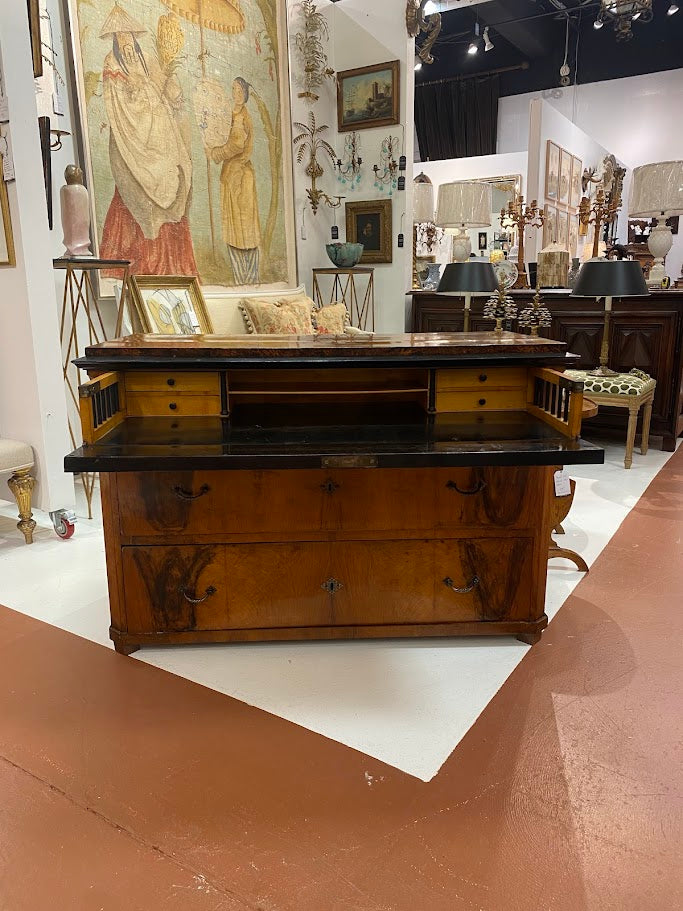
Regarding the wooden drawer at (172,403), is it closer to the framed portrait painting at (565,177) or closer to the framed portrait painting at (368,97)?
the framed portrait painting at (368,97)

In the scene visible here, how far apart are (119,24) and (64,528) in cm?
323

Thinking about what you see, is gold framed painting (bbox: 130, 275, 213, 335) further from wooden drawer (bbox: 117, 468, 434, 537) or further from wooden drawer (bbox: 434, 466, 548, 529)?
wooden drawer (bbox: 434, 466, 548, 529)

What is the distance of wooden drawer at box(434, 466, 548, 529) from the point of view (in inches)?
91.3

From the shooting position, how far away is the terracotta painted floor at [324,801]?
1514 millimetres

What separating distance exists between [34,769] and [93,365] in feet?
4.22

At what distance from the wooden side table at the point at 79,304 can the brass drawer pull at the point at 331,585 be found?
1899mm

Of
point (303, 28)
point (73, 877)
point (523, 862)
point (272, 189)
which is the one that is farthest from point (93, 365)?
point (303, 28)

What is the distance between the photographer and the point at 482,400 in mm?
2594

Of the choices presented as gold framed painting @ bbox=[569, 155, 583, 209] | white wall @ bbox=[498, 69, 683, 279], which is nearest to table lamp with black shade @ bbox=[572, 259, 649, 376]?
gold framed painting @ bbox=[569, 155, 583, 209]

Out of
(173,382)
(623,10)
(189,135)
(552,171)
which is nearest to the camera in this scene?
(173,382)

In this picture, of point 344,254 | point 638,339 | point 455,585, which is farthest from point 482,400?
point 344,254

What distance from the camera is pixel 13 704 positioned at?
2.20 metres

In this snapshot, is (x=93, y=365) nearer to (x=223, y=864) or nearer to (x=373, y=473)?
(x=373, y=473)

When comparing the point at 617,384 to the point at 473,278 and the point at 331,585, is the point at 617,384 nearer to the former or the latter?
the point at 473,278
